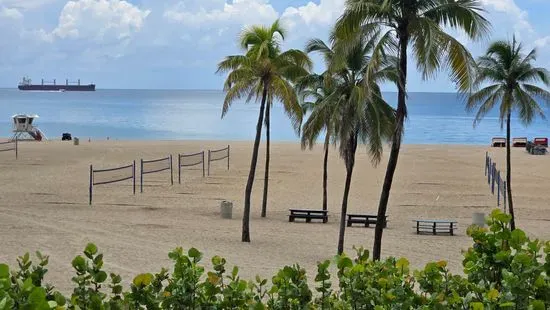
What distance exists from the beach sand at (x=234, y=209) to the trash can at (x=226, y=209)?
0.45 m

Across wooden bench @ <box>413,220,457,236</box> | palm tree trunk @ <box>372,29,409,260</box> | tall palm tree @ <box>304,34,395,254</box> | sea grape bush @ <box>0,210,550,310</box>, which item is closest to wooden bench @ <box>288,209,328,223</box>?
wooden bench @ <box>413,220,457,236</box>

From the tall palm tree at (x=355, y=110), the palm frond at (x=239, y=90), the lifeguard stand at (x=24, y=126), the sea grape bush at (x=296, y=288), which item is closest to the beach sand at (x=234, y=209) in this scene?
the tall palm tree at (x=355, y=110)

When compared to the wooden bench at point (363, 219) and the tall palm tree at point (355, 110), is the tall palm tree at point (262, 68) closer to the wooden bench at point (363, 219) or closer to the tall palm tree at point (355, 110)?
the tall palm tree at point (355, 110)

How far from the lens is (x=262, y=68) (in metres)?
20.9

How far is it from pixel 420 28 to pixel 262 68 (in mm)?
7019

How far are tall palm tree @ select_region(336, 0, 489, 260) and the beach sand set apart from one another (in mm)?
5198

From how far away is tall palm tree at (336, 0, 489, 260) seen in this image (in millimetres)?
14562

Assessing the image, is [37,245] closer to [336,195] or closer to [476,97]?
[476,97]

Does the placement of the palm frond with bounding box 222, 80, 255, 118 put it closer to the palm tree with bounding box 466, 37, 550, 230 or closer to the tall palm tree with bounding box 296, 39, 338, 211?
the tall palm tree with bounding box 296, 39, 338, 211

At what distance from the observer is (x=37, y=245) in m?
18.9

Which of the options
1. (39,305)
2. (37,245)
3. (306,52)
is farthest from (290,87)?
(39,305)

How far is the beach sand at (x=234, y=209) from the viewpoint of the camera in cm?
1888

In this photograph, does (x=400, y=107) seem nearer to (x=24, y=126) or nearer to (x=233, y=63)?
(x=233, y=63)

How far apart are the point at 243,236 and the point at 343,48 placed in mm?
7798
